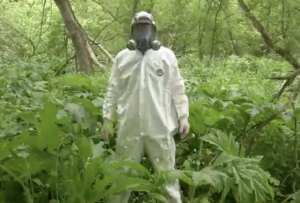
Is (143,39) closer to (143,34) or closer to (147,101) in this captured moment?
(143,34)

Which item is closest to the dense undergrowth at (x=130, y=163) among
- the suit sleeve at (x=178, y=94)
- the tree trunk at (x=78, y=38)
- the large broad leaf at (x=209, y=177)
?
the large broad leaf at (x=209, y=177)

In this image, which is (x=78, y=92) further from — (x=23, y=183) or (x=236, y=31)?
(x=236, y=31)

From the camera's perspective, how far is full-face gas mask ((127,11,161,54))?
4.34m

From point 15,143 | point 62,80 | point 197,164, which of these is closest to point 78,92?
point 62,80

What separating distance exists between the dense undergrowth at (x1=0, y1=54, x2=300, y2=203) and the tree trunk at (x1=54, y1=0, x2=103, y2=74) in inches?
113

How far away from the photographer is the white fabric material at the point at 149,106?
4.23 metres

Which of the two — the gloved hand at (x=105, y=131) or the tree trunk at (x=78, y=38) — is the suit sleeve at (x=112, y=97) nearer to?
the gloved hand at (x=105, y=131)

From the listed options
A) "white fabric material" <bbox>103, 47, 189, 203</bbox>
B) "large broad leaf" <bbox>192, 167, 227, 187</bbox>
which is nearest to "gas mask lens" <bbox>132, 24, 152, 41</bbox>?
"white fabric material" <bbox>103, 47, 189, 203</bbox>

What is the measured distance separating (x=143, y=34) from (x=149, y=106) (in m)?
0.62

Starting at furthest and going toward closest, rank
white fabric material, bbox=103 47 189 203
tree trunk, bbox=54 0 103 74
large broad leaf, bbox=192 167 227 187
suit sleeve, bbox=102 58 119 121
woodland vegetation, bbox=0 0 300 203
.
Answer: tree trunk, bbox=54 0 103 74 < suit sleeve, bbox=102 58 119 121 < white fabric material, bbox=103 47 189 203 < large broad leaf, bbox=192 167 227 187 < woodland vegetation, bbox=0 0 300 203

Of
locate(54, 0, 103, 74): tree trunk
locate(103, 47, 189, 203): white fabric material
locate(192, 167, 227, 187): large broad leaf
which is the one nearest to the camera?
locate(192, 167, 227, 187): large broad leaf

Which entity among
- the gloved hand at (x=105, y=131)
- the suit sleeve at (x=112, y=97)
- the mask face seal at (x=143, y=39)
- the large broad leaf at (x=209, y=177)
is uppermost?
the mask face seal at (x=143, y=39)

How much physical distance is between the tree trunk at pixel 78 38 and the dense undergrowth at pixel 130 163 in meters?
2.86

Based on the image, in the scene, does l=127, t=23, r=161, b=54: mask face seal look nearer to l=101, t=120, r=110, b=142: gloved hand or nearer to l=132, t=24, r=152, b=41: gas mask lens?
l=132, t=24, r=152, b=41: gas mask lens
